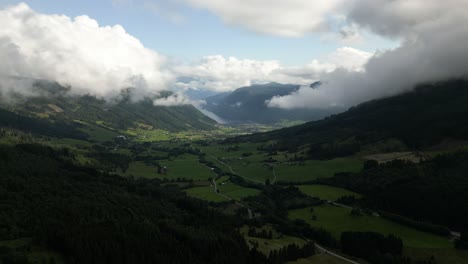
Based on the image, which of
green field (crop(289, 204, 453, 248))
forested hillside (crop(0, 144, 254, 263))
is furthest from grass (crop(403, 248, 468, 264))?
forested hillside (crop(0, 144, 254, 263))

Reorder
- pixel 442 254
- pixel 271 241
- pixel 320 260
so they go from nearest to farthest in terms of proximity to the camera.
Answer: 1. pixel 320 260
2. pixel 442 254
3. pixel 271 241

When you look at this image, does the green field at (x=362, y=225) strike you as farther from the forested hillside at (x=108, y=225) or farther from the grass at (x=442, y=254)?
the forested hillside at (x=108, y=225)

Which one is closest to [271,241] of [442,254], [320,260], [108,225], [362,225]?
[320,260]

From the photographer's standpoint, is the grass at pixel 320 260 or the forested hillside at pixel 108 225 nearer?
the forested hillside at pixel 108 225

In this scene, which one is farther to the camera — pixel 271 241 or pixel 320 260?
pixel 271 241

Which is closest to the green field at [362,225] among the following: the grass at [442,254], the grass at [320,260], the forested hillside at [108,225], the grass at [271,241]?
the grass at [442,254]

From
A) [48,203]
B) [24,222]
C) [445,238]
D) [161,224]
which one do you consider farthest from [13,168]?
[445,238]

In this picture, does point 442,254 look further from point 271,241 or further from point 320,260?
point 271,241

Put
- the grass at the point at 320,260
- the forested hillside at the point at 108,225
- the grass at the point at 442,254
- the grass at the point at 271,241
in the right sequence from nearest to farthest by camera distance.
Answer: the forested hillside at the point at 108,225 < the grass at the point at 320,260 < the grass at the point at 442,254 < the grass at the point at 271,241

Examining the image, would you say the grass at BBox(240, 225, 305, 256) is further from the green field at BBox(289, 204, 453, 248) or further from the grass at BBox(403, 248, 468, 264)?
the grass at BBox(403, 248, 468, 264)
